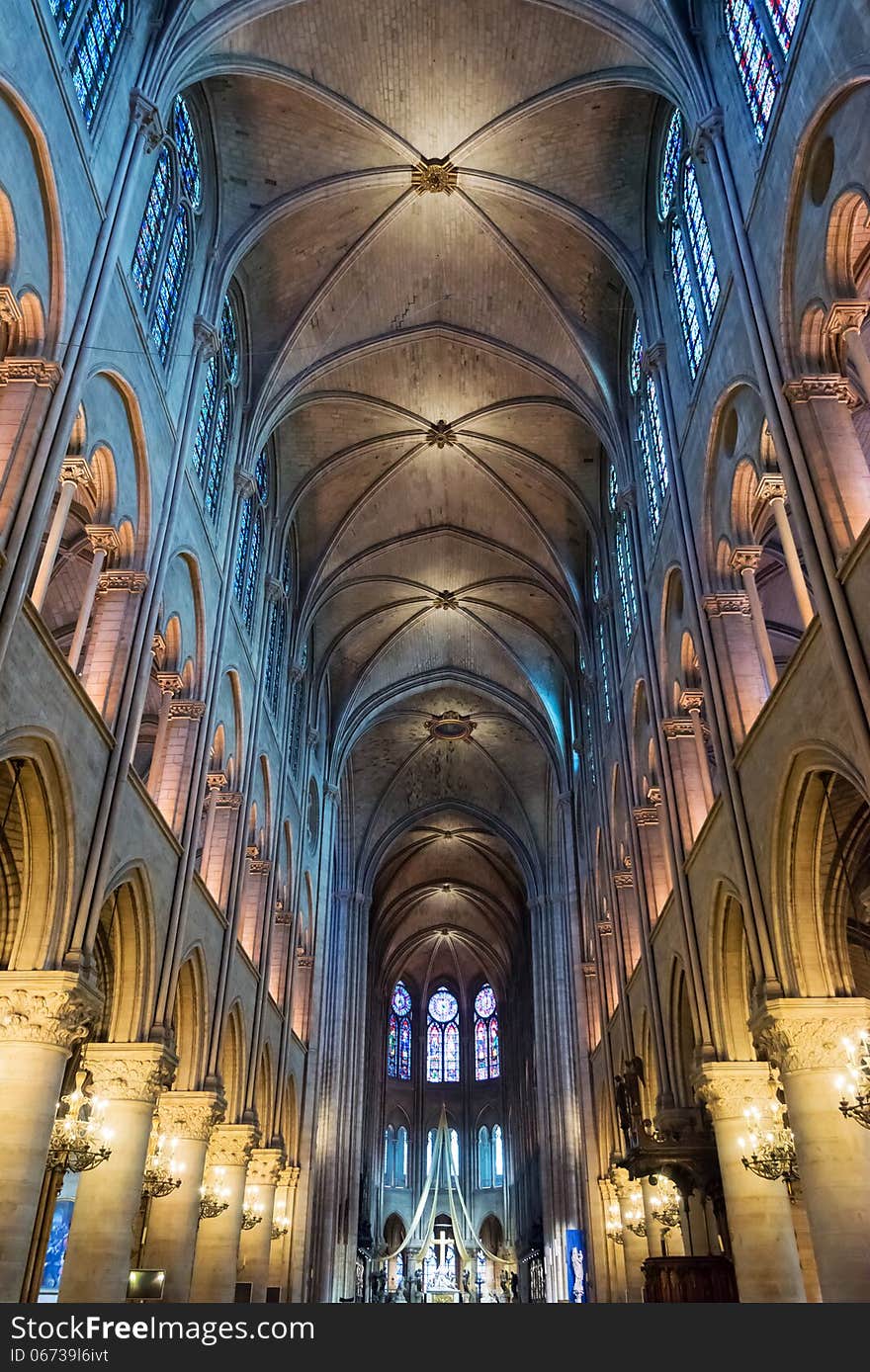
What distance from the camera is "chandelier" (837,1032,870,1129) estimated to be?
31.9 ft

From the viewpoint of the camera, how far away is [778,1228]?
13.6 meters

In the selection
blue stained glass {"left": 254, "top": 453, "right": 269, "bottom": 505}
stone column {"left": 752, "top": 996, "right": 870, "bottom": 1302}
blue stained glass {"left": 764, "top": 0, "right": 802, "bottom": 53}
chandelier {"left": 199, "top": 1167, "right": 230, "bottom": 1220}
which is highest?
blue stained glass {"left": 254, "top": 453, "right": 269, "bottom": 505}

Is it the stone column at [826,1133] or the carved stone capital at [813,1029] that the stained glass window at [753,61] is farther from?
the stone column at [826,1133]

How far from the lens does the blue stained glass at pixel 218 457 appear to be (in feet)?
64.1

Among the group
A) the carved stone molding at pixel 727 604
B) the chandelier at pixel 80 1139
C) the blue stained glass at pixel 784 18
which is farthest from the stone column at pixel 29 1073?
the blue stained glass at pixel 784 18

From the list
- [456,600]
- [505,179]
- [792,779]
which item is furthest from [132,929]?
[456,600]

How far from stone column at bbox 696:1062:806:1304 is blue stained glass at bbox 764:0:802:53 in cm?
1303

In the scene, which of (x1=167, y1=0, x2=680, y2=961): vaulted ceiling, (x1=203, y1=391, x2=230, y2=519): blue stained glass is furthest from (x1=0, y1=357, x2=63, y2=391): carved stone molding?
(x1=167, y1=0, x2=680, y2=961): vaulted ceiling

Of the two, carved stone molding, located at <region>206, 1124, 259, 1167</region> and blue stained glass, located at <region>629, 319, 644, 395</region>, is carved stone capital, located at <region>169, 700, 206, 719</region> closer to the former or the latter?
carved stone molding, located at <region>206, 1124, 259, 1167</region>

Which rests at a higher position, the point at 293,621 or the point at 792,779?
the point at 293,621

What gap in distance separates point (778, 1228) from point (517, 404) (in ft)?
62.3

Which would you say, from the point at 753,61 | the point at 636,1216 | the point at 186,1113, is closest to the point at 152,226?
the point at 753,61

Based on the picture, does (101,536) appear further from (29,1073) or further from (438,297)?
(438,297)

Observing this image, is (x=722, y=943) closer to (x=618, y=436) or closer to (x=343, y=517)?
(x=618, y=436)
